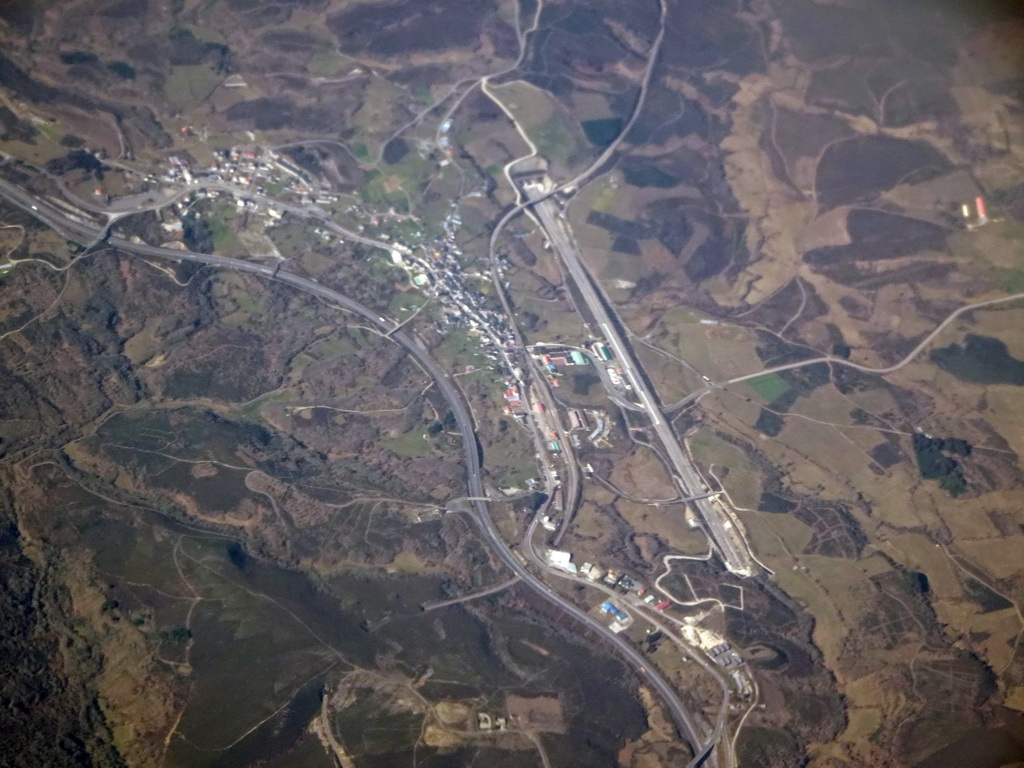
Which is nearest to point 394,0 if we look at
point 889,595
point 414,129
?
point 414,129

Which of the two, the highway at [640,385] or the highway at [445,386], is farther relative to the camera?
the highway at [640,385]

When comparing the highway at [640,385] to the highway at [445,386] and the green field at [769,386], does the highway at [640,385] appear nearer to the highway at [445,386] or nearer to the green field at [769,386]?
the green field at [769,386]

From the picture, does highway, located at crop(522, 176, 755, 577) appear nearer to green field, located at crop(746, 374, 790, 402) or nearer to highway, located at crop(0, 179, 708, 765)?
green field, located at crop(746, 374, 790, 402)

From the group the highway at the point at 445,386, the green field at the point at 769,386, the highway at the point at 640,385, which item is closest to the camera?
the highway at the point at 445,386

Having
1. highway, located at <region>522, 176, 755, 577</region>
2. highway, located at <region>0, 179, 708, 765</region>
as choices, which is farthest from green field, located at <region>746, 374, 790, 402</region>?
highway, located at <region>0, 179, 708, 765</region>

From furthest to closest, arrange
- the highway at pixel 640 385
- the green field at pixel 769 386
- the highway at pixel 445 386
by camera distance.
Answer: the green field at pixel 769 386 < the highway at pixel 640 385 < the highway at pixel 445 386

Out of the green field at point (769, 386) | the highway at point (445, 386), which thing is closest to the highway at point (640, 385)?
the green field at point (769, 386)
